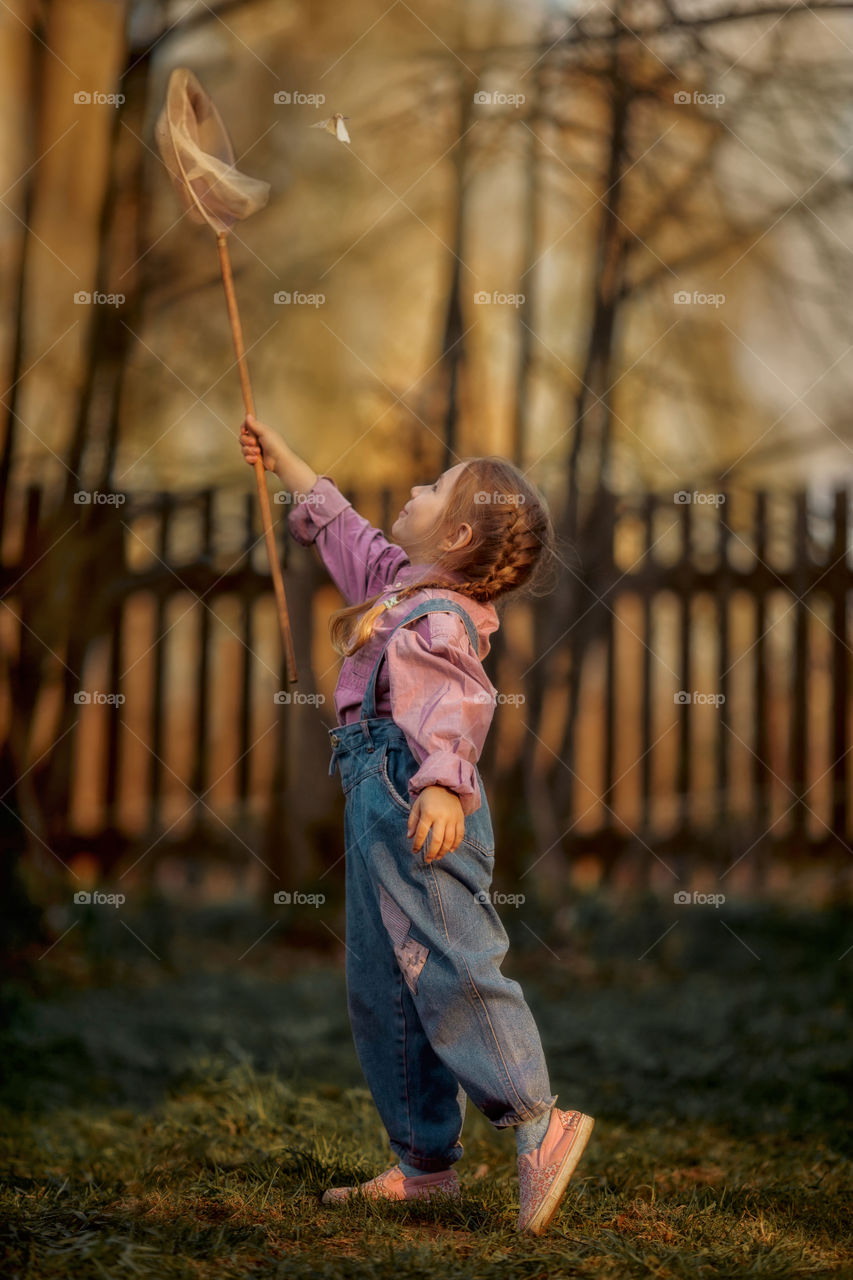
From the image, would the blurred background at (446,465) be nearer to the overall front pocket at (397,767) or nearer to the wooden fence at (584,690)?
the wooden fence at (584,690)

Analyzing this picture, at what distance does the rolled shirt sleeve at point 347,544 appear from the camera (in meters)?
2.29

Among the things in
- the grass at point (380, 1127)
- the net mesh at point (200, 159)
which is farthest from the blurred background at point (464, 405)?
the net mesh at point (200, 159)

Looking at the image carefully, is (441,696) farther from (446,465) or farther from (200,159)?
(446,465)

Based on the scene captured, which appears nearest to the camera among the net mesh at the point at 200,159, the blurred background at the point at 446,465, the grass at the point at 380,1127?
the grass at the point at 380,1127

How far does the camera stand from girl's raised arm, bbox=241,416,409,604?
2287mm

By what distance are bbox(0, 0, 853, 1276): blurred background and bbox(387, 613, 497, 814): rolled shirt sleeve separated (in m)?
2.13

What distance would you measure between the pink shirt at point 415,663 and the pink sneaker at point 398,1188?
0.71m

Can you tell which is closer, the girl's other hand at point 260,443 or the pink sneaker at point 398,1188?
the pink sneaker at point 398,1188

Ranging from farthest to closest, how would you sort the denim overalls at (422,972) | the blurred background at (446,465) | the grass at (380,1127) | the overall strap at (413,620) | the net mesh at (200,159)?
the blurred background at (446,465), the net mesh at (200,159), the overall strap at (413,620), the denim overalls at (422,972), the grass at (380,1127)

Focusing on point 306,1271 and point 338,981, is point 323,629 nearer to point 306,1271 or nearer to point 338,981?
point 338,981

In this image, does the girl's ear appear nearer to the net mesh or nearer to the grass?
the net mesh

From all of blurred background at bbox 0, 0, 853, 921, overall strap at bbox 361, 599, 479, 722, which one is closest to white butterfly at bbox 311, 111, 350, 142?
overall strap at bbox 361, 599, 479, 722

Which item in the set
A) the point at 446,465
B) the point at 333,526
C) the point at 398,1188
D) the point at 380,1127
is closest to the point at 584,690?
the point at 446,465

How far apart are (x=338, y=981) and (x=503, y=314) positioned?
A: 117 inches
